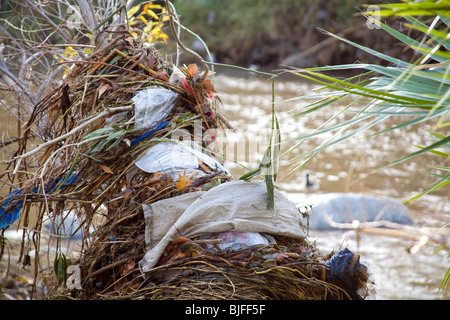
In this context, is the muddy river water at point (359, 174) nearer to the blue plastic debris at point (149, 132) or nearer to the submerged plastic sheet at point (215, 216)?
the submerged plastic sheet at point (215, 216)

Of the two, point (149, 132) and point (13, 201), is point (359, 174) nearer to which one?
point (149, 132)

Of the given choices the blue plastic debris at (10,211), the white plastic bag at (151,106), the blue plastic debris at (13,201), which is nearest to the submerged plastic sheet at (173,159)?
the white plastic bag at (151,106)

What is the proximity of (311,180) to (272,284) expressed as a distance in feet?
18.4

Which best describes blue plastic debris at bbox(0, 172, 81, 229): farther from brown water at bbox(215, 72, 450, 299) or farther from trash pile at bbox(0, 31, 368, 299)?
brown water at bbox(215, 72, 450, 299)

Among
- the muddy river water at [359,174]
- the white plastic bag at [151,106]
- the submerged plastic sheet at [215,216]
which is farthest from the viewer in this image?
the muddy river water at [359,174]

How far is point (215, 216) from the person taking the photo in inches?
69.6

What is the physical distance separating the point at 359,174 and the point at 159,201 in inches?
246

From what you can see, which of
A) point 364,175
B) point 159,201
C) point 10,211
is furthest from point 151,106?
point 364,175

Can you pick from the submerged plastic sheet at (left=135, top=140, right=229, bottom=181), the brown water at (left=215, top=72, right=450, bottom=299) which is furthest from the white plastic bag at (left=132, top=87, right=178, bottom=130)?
the brown water at (left=215, top=72, right=450, bottom=299)

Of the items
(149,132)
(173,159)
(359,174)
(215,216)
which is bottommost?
(215,216)

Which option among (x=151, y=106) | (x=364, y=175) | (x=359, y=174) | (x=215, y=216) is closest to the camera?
(x=215, y=216)

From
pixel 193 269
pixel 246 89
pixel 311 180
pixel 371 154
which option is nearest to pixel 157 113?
pixel 193 269

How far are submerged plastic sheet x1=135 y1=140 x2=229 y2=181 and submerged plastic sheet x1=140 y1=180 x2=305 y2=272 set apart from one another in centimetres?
18

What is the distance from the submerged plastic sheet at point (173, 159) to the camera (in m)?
1.96
